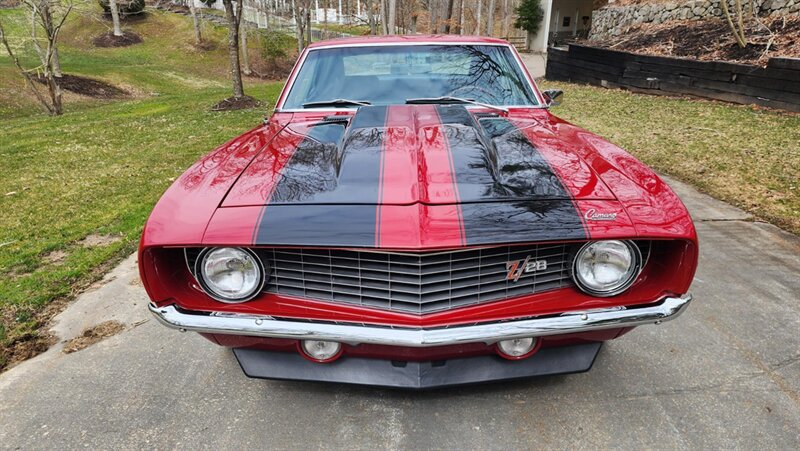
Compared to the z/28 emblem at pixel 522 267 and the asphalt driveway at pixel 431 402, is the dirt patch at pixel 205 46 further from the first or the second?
the z/28 emblem at pixel 522 267

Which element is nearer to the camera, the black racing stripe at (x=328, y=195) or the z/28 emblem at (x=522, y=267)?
the black racing stripe at (x=328, y=195)

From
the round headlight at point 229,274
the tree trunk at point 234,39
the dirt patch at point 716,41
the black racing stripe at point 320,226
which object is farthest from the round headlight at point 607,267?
the tree trunk at point 234,39

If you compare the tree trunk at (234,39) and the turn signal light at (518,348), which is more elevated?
the tree trunk at (234,39)

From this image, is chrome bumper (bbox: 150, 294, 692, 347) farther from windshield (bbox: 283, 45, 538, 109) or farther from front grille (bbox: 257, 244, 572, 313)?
windshield (bbox: 283, 45, 538, 109)

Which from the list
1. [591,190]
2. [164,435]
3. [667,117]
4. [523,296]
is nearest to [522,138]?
[591,190]

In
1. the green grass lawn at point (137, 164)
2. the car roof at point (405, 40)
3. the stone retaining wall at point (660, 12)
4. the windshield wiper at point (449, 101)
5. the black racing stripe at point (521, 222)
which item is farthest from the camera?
the stone retaining wall at point (660, 12)

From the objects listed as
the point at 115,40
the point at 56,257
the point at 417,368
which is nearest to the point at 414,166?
the point at 417,368

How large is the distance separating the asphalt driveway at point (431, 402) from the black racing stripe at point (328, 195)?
836 mm

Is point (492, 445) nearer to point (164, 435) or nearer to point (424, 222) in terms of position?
point (424, 222)

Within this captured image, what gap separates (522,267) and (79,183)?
552cm

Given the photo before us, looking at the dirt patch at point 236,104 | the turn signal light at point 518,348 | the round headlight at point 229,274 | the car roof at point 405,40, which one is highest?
the car roof at point 405,40

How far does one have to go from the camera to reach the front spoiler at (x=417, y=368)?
1.85m

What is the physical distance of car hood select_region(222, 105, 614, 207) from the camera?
5.72ft

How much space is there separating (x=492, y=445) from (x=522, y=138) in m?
1.28
